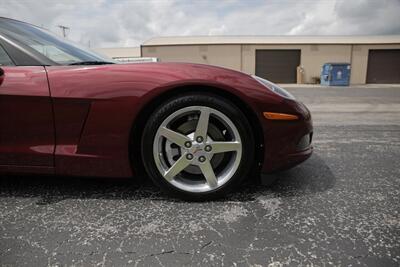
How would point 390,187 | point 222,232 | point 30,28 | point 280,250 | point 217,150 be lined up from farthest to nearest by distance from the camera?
1. point 30,28
2. point 390,187
3. point 217,150
4. point 222,232
5. point 280,250

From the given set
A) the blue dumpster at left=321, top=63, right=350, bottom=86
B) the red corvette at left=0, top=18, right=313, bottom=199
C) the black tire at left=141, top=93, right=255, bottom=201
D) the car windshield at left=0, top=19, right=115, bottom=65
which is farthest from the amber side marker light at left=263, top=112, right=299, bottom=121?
the blue dumpster at left=321, top=63, right=350, bottom=86

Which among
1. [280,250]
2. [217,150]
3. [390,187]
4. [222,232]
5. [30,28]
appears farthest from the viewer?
[30,28]

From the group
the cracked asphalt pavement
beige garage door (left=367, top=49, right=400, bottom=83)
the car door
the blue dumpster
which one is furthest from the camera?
beige garage door (left=367, top=49, right=400, bottom=83)

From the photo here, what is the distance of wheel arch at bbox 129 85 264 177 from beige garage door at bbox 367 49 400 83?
28.7 m

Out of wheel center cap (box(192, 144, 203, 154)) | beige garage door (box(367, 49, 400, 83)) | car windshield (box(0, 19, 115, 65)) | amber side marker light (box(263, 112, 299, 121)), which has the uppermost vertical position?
beige garage door (box(367, 49, 400, 83))

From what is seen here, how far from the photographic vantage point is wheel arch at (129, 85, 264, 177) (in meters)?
1.74

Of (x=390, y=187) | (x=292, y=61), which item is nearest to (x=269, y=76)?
(x=292, y=61)

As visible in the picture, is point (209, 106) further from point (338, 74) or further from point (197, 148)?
point (338, 74)

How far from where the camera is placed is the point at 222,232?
4.78ft

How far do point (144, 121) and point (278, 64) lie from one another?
25.7 m

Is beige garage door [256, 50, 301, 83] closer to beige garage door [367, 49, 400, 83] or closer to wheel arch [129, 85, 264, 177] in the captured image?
beige garage door [367, 49, 400, 83]

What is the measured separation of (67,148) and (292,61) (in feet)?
86.8

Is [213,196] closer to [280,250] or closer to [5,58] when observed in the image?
[280,250]

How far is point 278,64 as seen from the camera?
2550 cm
